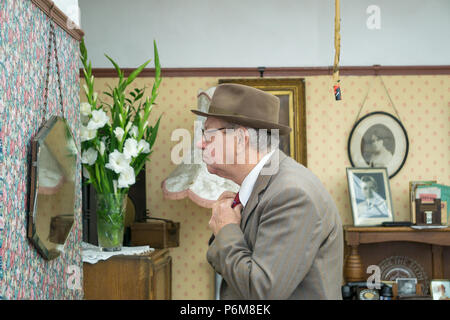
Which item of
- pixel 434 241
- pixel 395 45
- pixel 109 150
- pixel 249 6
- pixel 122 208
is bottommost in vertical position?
pixel 434 241

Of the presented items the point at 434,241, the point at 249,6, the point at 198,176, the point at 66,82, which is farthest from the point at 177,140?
the point at 434,241

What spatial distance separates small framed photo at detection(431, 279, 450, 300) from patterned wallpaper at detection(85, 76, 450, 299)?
617 millimetres

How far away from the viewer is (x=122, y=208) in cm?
354

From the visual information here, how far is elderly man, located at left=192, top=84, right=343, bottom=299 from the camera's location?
147 cm

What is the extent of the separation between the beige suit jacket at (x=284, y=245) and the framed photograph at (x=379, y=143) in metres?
3.16

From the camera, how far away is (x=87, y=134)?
3.38 meters

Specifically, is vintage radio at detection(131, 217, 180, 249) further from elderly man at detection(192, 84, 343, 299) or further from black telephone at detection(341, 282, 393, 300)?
elderly man at detection(192, 84, 343, 299)

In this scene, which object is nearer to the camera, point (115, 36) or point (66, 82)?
point (66, 82)

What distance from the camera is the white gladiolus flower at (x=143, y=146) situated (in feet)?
11.5

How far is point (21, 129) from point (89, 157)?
1.31m
